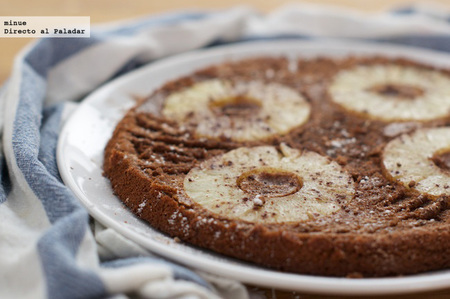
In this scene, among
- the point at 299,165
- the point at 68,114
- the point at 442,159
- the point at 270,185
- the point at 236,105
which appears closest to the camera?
the point at 270,185

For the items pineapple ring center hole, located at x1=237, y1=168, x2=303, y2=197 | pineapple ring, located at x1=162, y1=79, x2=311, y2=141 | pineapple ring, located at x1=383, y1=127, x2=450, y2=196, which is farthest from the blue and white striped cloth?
pineapple ring, located at x1=383, y1=127, x2=450, y2=196

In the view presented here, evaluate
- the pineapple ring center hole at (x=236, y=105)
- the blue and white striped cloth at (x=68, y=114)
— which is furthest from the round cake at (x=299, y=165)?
the blue and white striped cloth at (x=68, y=114)

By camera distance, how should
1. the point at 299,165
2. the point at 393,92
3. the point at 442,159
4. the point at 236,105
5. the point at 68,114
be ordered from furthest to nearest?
1. the point at 393,92
2. the point at 236,105
3. the point at 68,114
4. the point at 442,159
5. the point at 299,165

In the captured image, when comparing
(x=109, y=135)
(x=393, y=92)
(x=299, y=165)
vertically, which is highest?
(x=393, y=92)

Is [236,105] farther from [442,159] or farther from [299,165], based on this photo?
[442,159]

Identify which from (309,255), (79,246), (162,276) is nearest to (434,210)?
(309,255)

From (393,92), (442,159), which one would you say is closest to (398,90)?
(393,92)

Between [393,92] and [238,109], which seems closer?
[238,109]

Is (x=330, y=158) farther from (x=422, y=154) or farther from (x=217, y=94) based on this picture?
(x=217, y=94)
